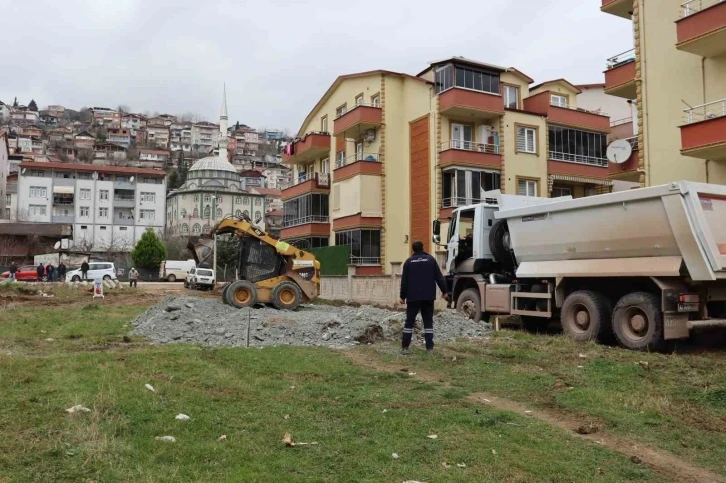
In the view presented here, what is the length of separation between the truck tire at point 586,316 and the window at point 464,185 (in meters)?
19.1

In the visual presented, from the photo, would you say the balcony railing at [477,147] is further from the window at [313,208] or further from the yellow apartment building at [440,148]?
the window at [313,208]

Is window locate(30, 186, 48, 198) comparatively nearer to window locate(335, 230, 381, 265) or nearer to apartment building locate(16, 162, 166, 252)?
apartment building locate(16, 162, 166, 252)

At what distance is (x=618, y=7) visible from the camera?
69.1ft

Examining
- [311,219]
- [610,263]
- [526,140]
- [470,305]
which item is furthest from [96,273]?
[610,263]

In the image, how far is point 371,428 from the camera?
5.52 meters

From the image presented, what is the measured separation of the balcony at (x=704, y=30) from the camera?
52.4ft

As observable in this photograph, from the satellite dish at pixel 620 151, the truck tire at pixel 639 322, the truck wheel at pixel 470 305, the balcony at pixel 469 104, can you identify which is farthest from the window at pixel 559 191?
the truck tire at pixel 639 322

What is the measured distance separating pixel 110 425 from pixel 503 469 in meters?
3.40

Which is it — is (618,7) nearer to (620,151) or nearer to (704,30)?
(620,151)

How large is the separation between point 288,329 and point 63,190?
89.4 m

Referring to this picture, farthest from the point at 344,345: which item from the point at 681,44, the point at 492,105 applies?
the point at 492,105

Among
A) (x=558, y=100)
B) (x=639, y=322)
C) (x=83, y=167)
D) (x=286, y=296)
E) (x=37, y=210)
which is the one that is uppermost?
(x=83, y=167)

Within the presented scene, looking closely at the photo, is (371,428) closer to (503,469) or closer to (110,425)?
(503,469)

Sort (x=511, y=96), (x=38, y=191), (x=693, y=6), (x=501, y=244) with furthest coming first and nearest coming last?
(x=38, y=191)
(x=511, y=96)
(x=693, y=6)
(x=501, y=244)
